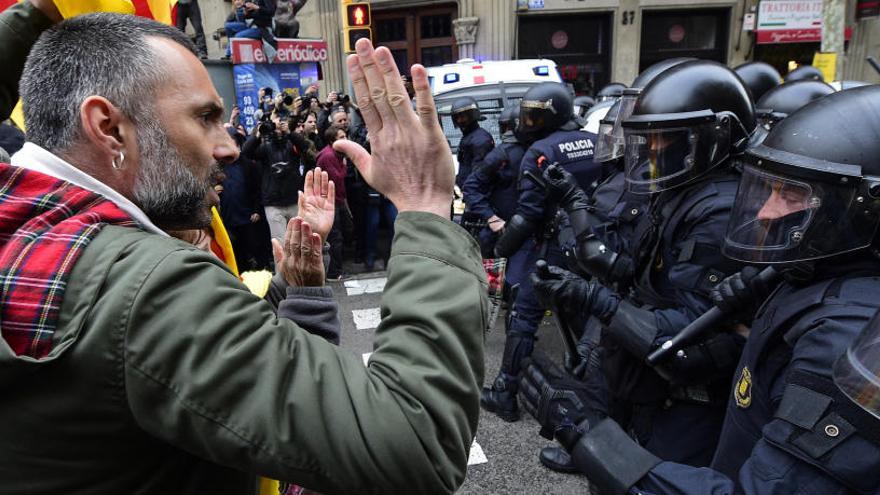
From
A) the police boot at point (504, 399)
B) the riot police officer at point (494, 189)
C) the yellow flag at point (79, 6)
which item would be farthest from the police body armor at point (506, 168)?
the yellow flag at point (79, 6)

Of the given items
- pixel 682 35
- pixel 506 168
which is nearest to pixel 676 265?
pixel 506 168

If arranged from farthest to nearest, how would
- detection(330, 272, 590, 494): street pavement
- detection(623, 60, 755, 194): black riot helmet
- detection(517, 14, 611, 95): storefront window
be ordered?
detection(517, 14, 611, 95): storefront window, detection(330, 272, 590, 494): street pavement, detection(623, 60, 755, 194): black riot helmet

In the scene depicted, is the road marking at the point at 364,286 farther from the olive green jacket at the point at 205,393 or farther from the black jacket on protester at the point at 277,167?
the olive green jacket at the point at 205,393

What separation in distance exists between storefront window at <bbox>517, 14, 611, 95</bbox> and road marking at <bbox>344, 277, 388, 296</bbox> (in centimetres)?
1080

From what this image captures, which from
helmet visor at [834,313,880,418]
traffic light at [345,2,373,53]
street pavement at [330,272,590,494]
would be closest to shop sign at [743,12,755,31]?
traffic light at [345,2,373,53]

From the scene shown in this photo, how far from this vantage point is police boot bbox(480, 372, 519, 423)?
13.6 feet

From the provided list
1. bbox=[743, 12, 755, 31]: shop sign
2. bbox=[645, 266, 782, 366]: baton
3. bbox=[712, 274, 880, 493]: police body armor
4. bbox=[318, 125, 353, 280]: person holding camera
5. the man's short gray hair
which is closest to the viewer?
the man's short gray hair

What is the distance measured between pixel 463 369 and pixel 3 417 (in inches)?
25.4

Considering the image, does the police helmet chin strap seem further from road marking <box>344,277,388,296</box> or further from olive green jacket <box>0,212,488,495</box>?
road marking <box>344,277,388,296</box>

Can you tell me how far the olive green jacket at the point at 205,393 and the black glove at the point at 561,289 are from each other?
1.82 meters

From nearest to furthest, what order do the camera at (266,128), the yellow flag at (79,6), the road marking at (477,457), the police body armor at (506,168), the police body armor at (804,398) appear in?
the police body armor at (804,398) < the yellow flag at (79,6) < the road marking at (477,457) < the police body armor at (506,168) < the camera at (266,128)

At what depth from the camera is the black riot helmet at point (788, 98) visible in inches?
165

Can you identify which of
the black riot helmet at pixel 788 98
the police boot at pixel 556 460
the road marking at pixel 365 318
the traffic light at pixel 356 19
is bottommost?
the road marking at pixel 365 318

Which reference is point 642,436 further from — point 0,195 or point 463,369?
point 0,195
